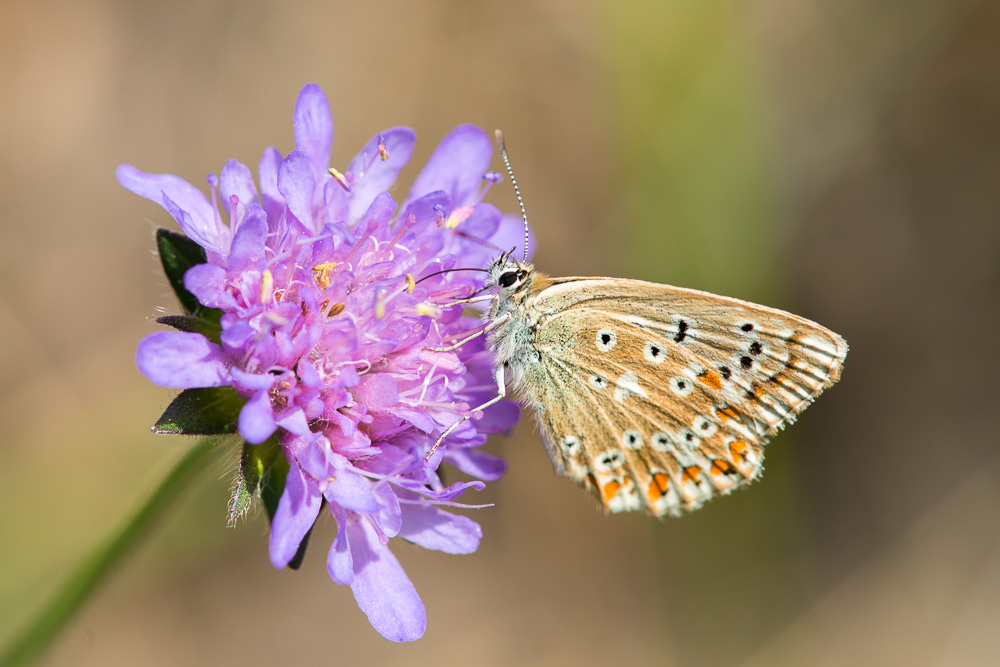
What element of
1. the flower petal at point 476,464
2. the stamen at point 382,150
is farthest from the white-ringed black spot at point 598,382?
the stamen at point 382,150

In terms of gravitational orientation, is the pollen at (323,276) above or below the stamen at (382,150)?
below

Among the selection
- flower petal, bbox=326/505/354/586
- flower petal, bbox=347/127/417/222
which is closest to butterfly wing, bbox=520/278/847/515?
flower petal, bbox=347/127/417/222

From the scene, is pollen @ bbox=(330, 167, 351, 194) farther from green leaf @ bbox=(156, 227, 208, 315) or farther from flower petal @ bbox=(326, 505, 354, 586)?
flower petal @ bbox=(326, 505, 354, 586)

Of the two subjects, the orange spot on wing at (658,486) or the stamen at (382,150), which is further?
the orange spot on wing at (658,486)

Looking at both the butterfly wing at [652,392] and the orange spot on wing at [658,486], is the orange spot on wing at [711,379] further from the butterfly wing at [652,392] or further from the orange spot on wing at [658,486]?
the orange spot on wing at [658,486]

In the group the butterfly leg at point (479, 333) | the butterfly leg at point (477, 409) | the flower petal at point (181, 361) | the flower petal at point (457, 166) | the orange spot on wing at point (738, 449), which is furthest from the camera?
the flower petal at point (457, 166)

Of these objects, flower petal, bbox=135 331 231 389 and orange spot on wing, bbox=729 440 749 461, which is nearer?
flower petal, bbox=135 331 231 389
